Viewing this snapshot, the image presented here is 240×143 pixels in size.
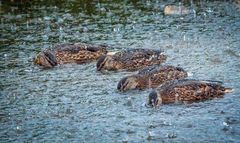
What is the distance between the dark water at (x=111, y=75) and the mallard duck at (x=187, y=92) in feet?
1.18

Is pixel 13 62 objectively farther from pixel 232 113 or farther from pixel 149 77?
pixel 232 113

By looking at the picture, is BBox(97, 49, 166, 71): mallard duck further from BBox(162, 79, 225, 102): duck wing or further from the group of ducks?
BBox(162, 79, 225, 102): duck wing

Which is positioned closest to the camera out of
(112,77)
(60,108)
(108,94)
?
(60,108)

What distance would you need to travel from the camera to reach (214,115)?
14.3 meters

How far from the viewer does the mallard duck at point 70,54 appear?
20594mm

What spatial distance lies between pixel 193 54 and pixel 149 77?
421 centimetres

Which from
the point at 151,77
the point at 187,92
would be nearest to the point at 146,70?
the point at 151,77

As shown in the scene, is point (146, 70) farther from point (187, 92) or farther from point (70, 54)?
point (70, 54)

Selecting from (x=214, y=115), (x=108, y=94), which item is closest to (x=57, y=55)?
(x=108, y=94)

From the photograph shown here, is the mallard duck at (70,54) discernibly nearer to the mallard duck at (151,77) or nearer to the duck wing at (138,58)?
the duck wing at (138,58)

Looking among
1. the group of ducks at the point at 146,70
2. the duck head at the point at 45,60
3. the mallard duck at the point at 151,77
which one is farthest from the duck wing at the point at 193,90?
the duck head at the point at 45,60

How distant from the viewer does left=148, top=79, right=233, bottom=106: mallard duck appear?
50.9 feet

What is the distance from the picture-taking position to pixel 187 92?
15.6m

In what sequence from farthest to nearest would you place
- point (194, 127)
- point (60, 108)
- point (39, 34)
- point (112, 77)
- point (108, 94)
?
point (39, 34) → point (112, 77) → point (108, 94) → point (60, 108) → point (194, 127)
